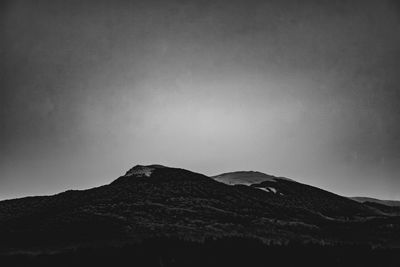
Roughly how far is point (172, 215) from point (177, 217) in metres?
1.41

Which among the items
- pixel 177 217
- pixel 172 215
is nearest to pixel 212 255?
pixel 177 217

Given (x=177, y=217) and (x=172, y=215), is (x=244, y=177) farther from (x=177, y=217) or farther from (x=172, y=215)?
(x=177, y=217)

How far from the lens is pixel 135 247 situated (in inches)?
1644

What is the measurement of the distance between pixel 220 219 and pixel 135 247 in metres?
22.7

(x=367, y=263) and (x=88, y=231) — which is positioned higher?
(x=88, y=231)

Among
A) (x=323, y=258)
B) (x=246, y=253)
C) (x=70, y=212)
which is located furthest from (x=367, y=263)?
(x=70, y=212)

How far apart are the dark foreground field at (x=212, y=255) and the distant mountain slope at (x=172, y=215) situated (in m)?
4.36

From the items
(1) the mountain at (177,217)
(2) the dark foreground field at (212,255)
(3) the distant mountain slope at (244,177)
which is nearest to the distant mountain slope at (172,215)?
(1) the mountain at (177,217)

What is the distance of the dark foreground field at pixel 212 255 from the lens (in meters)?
37.2

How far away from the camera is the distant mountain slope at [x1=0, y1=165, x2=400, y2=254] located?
50125mm

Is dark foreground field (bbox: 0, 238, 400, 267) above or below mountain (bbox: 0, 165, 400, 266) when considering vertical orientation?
below

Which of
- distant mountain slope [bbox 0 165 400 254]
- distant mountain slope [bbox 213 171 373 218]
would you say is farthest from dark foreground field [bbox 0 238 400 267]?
distant mountain slope [bbox 213 171 373 218]

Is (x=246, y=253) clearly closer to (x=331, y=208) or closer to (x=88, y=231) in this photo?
(x=88, y=231)

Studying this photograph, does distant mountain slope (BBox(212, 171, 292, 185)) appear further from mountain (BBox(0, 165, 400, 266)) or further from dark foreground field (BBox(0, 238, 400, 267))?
dark foreground field (BBox(0, 238, 400, 267))
